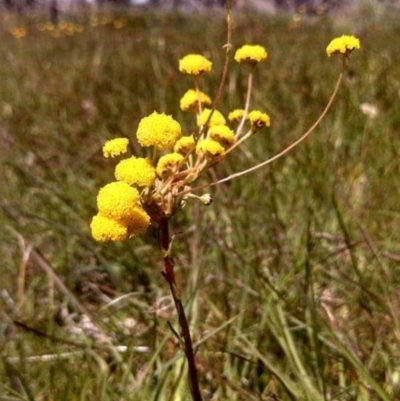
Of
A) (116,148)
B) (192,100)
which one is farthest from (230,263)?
(116,148)

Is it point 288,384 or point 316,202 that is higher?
point 316,202

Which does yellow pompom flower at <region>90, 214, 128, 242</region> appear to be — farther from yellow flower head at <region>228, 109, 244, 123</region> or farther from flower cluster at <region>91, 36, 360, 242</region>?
yellow flower head at <region>228, 109, 244, 123</region>

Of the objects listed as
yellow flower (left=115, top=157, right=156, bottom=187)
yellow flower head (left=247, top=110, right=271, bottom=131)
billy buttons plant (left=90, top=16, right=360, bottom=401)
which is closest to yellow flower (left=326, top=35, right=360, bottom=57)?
billy buttons plant (left=90, top=16, right=360, bottom=401)

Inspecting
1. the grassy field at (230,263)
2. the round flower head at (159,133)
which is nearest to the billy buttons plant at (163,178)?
the round flower head at (159,133)

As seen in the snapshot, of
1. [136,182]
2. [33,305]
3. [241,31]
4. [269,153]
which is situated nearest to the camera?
[136,182]

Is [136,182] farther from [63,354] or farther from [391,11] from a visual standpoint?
[391,11]

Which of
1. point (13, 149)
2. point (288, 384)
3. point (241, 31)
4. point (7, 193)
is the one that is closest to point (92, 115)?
point (13, 149)

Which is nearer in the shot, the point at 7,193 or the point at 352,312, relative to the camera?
the point at 352,312
